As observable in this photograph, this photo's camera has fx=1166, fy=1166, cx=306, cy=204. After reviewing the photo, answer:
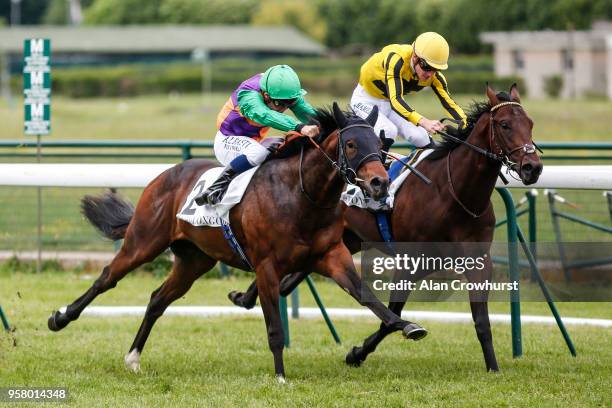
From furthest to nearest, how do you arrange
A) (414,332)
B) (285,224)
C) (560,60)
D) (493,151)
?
(560,60)
(493,151)
(285,224)
(414,332)

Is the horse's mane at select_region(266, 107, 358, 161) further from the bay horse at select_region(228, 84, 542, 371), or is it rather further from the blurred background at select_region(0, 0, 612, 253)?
the blurred background at select_region(0, 0, 612, 253)

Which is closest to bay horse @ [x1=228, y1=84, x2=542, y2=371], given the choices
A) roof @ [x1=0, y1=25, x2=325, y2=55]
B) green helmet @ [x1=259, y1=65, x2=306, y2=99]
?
green helmet @ [x1=259, y1=65, x2=306, y2=99]

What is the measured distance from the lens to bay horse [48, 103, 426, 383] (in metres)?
6.62

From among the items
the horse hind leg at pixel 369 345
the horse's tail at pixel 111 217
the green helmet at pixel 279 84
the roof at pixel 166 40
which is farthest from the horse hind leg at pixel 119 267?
the roof at pixel 166 40

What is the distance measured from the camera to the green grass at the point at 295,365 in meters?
6.52

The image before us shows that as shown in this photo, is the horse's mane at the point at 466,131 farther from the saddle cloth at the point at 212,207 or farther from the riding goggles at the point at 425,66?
the saddle cloth at the point at 212,207

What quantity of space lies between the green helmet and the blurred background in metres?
4.28

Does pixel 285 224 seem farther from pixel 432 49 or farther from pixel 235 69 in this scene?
pixel 235 69

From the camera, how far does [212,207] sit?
7.34 meters

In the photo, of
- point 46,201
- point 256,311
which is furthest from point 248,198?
point 46,201

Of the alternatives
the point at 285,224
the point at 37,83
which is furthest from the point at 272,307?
the point at 37,83

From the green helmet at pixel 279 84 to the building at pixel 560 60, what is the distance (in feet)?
176

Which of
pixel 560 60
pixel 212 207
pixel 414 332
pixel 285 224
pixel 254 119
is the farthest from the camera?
pixel 560 60

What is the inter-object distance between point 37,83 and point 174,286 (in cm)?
579
